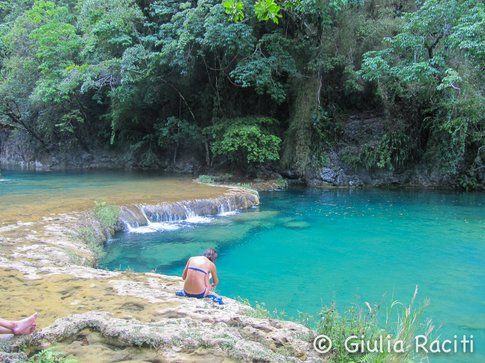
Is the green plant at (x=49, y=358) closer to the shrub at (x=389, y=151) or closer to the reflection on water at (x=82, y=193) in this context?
the reflection on water at (x=82, y=193)

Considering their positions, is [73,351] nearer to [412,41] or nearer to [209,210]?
[209,210]

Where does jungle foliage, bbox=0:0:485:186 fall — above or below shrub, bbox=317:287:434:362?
above

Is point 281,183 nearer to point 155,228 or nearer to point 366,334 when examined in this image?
point 155,228

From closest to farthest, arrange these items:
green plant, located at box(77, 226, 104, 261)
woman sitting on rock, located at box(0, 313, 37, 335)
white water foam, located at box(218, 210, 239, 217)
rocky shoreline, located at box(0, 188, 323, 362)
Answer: rocky shoreline, located at box(0, 188, 323, 362) < woman sitting on rock, located at box(0, 313, 37, 335) < green plant, located at box(77, 226, 104, 261) < white water foam, located at box(218, 210, 239, 217)

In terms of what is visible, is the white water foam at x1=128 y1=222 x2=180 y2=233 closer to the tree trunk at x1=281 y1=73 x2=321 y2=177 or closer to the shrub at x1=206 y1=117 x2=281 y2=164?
the shrub at x1=206 y1=117 x2=281 y2=164

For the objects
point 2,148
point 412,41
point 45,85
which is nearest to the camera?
point 412,41

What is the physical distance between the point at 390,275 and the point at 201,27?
A: 13351 millimetres

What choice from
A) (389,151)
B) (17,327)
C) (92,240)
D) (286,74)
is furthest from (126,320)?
(286,74)

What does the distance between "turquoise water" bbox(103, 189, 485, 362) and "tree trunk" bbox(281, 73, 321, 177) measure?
473 centimetres

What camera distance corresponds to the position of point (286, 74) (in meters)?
20.4

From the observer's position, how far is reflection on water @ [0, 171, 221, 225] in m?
11.4

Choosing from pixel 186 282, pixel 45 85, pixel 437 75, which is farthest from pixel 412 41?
pixel 45 85

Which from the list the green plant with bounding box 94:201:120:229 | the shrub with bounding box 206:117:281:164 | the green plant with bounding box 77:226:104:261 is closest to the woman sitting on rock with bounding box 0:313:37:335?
the green plant with bounding box 77:226:104:261

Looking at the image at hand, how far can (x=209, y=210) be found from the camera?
1381 cm
